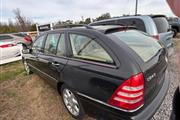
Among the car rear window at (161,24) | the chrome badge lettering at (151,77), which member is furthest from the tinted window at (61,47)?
the car rear window at (161,24)

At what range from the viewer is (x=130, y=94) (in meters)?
1.68

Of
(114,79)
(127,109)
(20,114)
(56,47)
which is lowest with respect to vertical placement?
(20,114)

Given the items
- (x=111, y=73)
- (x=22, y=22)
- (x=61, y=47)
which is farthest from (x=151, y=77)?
(x=22, y=22)

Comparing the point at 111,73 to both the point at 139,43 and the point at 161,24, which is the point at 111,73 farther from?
the point at 161,24

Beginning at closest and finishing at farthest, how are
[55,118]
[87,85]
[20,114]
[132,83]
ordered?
1. [132,83]
2. [87,85]
3. [55,118]
4. [20,114]

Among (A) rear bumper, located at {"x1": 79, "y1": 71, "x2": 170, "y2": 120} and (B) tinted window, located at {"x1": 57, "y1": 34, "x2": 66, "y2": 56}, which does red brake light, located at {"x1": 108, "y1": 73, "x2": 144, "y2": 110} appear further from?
(B) tinted window, located at {"x1": 57, "y1": 34, "x2": 66, "y2": 56}

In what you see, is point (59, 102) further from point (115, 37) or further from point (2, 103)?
point (115, 37)

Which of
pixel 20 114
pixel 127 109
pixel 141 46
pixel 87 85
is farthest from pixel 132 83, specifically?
pixel 20 114

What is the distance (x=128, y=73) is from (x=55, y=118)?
5.95 ft

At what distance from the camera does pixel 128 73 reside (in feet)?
5.39

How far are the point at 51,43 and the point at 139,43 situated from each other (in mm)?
1876

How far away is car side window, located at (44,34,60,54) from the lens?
3.02 m

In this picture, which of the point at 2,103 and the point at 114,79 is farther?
the point at 2,103

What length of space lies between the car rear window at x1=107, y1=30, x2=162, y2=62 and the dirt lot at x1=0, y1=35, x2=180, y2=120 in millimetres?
431
